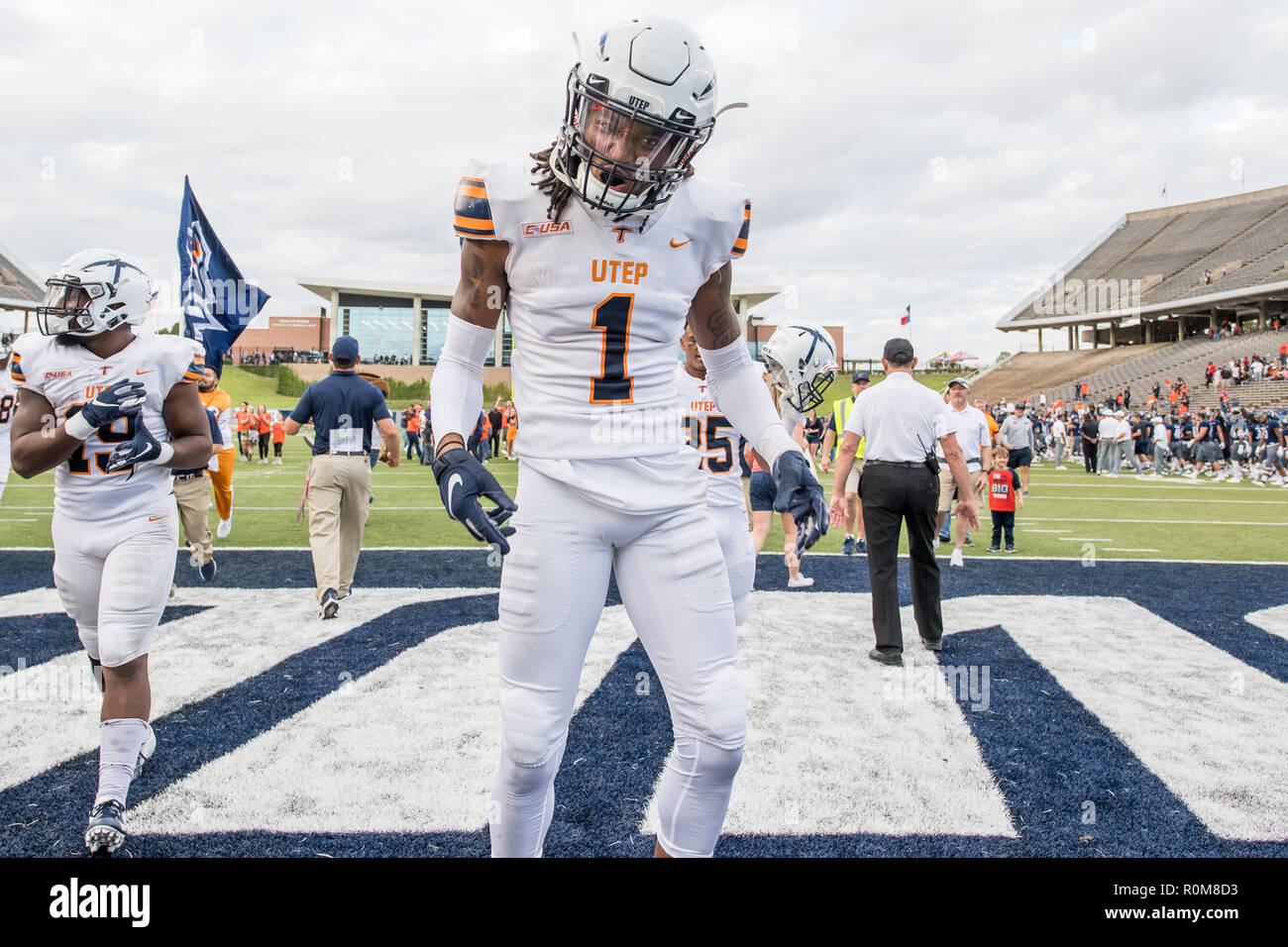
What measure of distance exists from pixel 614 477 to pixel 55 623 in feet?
17.4

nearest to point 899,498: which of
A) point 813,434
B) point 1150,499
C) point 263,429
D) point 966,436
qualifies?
point 966,436

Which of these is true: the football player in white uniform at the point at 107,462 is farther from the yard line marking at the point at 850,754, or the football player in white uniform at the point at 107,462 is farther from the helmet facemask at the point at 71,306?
the yard line marking at the point at 850,754

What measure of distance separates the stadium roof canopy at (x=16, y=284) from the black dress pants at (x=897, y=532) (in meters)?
51.4

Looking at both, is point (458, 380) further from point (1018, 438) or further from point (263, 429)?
point (263, 429)

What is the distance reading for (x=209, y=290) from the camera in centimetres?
994

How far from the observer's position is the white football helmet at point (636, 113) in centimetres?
211

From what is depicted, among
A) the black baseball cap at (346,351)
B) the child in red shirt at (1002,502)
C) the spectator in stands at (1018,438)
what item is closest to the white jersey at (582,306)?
the black baseball cap at (346,351)

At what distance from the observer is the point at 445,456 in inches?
89.4

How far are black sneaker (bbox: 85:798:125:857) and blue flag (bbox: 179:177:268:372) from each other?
288 inches

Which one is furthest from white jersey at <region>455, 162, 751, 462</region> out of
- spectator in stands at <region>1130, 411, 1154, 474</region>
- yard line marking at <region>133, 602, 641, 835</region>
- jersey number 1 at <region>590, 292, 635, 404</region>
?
spectator in stands at <region>1130, 411, 1154, 474</region>

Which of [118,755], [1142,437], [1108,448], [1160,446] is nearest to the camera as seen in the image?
[118,755]

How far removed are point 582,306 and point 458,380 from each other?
0.43 meters

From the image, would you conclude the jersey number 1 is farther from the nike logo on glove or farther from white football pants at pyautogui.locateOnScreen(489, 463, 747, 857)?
the nike logo on glove
